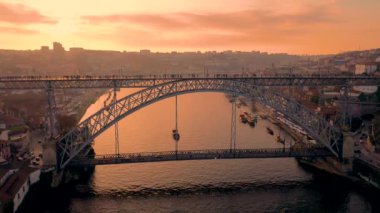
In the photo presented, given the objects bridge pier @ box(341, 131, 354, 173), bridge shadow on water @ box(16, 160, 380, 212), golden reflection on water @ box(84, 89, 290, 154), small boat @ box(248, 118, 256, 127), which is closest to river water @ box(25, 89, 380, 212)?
bridge shadow on water @ box(16, 160, 380, 212)

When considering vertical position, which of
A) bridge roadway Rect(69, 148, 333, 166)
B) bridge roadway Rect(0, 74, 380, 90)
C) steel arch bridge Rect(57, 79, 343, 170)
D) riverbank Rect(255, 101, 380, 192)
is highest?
bridge roadway Rect(0, 74, 380, 90)

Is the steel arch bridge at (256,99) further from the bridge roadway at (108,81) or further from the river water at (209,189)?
the river water at (209,189)

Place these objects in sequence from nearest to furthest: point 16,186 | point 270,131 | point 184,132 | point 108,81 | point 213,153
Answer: point 16,186 < point 213,153 < point 108,81 < point 270,131 < point 184,132

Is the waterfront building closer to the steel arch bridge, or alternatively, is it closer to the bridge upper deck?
the steel arch bridge

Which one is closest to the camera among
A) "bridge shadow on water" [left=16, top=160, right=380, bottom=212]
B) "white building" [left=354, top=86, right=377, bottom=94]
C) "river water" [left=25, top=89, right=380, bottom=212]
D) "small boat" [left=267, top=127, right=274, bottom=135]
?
"bridge shadow on water" [left=16, top=160, right=380, bottom=212]

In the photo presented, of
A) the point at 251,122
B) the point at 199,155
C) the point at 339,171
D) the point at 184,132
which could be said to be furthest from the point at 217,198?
the point at 251,122

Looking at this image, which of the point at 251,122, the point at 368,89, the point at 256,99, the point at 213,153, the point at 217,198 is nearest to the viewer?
the point at 217,198

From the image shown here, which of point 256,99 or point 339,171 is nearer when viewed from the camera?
point 339,171

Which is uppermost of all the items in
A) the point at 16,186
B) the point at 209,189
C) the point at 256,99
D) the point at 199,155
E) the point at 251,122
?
the point at 256,99

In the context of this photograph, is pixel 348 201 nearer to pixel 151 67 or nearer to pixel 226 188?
pixel 226 188

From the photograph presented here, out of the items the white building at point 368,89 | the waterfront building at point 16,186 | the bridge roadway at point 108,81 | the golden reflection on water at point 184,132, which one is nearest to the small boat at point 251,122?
the golden reflection on water at point 184,132

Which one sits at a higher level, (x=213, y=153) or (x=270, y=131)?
(x=213, y=153)

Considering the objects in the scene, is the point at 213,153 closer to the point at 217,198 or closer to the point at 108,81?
the point at 217,198
